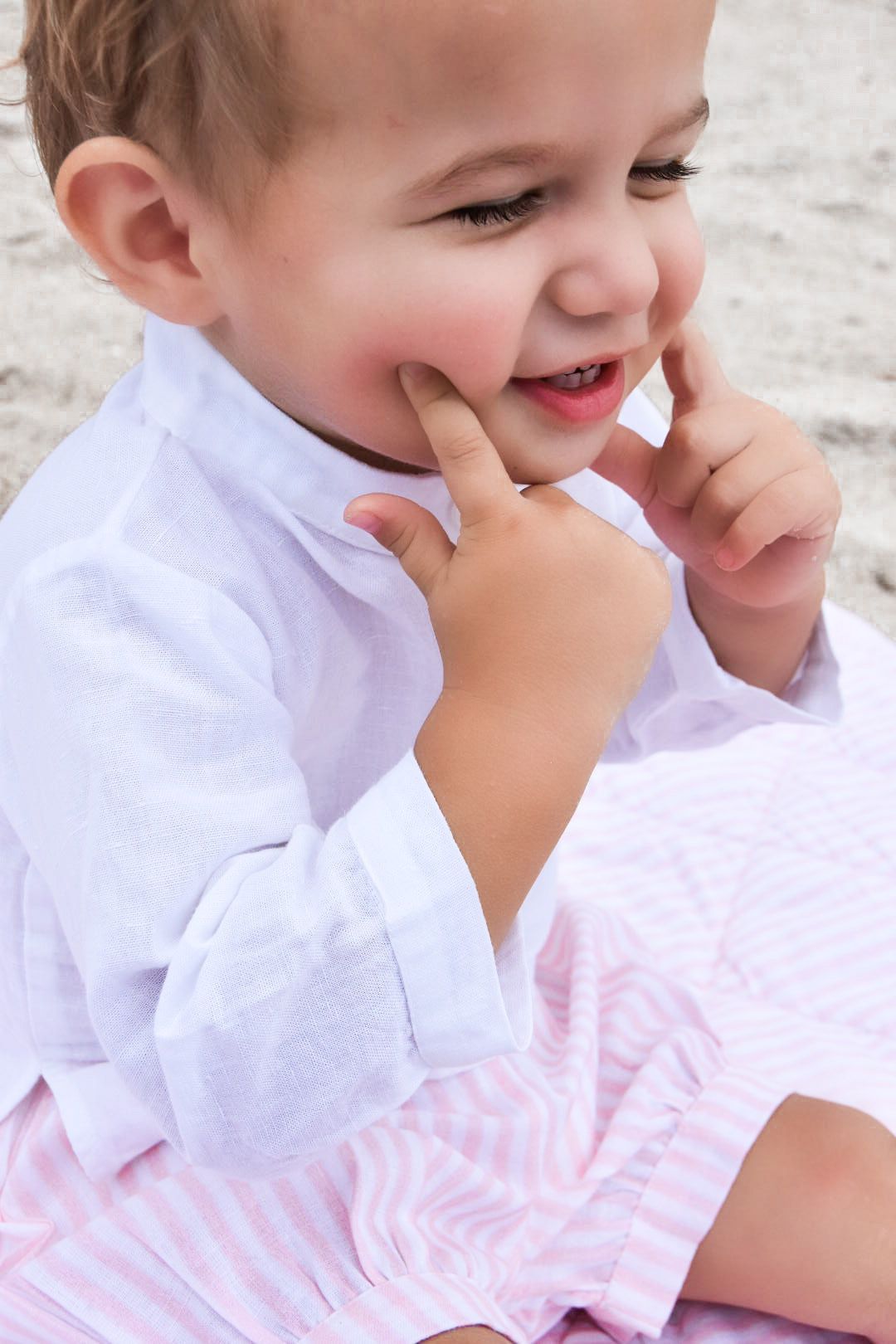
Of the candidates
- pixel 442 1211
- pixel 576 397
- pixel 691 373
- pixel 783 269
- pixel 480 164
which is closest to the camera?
pixel 480 164

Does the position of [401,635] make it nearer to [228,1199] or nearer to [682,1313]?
[228,1199]

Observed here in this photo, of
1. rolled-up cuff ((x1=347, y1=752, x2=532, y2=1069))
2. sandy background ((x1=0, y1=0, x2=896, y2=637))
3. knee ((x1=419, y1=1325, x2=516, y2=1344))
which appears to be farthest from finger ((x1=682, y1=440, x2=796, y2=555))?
sandy background ((x1=0, y1=0, x2=896, y2=637))

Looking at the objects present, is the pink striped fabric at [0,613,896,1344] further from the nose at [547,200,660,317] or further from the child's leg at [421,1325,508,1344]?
the nose at [547,200,660,317]

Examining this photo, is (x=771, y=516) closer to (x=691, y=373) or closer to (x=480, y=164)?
(x=691, y=373)

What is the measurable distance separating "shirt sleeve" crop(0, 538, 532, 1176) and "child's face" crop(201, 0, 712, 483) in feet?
0.54

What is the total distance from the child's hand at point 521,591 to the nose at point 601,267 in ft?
0.28

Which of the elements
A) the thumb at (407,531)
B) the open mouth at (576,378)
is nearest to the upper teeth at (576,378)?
the open mouth at (576,378)

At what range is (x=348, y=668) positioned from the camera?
1.01 meters

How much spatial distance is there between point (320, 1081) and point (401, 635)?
32cm

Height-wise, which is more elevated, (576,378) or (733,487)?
(576,378)

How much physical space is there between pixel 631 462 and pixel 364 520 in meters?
0.28

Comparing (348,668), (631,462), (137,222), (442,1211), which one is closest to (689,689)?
(631,462)

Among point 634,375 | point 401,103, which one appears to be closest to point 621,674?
point 634,375

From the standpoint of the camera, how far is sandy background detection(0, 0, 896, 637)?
2086 millimetres
